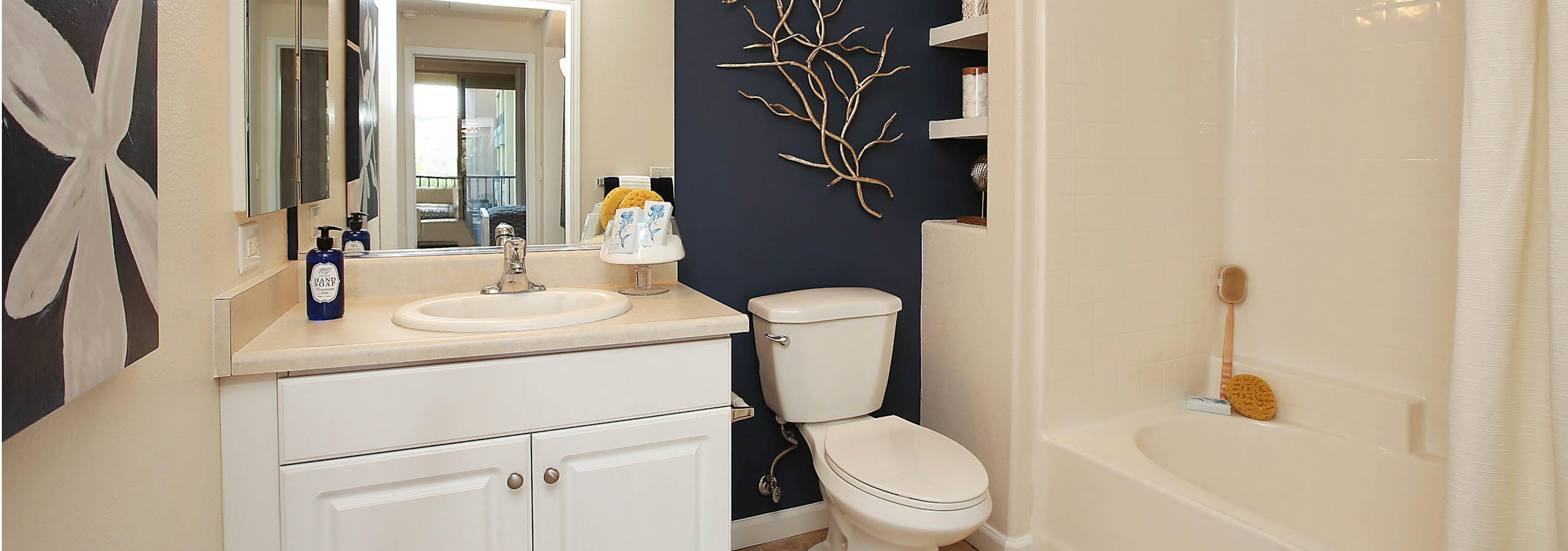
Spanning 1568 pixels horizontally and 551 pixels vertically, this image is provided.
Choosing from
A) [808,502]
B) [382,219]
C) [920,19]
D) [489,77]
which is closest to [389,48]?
[489,77]

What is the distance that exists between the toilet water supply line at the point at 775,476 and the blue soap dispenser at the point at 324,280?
123 cm

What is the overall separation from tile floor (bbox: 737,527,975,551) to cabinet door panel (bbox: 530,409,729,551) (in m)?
0.70

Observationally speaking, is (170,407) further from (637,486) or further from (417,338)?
(637,486)

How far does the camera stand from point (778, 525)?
8.13 feet

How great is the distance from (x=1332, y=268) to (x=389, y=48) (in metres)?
2.50

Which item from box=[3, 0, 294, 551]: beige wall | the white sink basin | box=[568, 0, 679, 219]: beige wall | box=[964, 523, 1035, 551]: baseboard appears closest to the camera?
box=[3, 0, 294, 551]: beige wall

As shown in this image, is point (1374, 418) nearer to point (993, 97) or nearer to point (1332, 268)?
point (1332, 268)

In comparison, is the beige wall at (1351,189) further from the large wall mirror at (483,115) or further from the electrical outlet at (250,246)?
the electrical outlet at (250,246)

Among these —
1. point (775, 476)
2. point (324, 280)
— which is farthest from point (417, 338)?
point (775, 476)

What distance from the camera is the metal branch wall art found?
2.34m

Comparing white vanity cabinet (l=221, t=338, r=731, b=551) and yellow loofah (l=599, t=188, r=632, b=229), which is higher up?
yellow loofah (l=599, t=188, r=632, b=229)

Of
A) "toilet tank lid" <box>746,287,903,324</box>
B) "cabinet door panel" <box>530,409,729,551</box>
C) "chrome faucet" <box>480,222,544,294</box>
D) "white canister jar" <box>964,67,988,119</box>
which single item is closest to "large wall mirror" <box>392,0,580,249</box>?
"chrome faucet" <box>480,222,544,294</box>

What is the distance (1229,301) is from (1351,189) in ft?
1.51

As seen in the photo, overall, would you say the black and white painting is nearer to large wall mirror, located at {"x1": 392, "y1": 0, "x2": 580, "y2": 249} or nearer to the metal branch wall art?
large wall mirror, located at {"x1": 392, "y1": 0, "x2": 580, "y2": 249}
